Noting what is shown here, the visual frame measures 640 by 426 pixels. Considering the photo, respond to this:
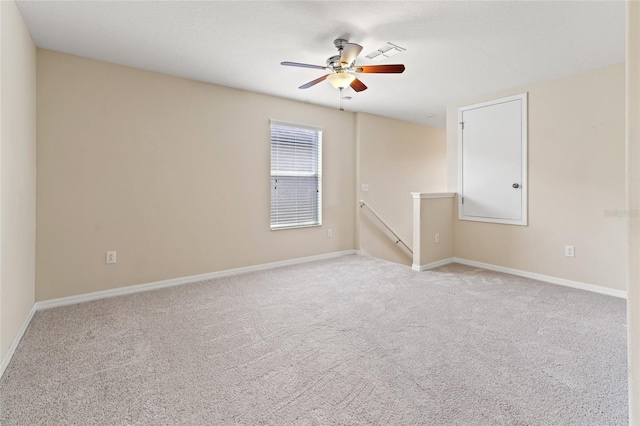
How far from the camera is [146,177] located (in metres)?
3.37

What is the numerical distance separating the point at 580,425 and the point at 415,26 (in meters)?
2.67

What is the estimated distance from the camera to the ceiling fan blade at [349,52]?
8.63 feet

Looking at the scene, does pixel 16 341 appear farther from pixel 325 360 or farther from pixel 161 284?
pixel 325 360

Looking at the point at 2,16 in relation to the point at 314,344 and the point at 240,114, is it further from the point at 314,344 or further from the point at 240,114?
the point at 314,344

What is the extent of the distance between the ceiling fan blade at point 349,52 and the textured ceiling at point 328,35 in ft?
0.24

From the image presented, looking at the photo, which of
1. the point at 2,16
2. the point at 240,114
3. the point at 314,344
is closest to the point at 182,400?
the point at 314,344

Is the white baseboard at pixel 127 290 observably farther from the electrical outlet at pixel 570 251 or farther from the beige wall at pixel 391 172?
the electrical outlet at pixel 570 251

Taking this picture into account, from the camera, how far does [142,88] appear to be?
10.9ft

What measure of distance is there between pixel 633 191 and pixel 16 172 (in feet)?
10.8

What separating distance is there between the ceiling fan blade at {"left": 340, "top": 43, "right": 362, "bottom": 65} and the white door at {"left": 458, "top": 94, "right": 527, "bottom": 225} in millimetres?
2471

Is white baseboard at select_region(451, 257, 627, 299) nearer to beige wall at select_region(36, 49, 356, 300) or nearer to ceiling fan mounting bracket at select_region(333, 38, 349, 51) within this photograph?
beige wall at select_region(36, 49, 356, 300)

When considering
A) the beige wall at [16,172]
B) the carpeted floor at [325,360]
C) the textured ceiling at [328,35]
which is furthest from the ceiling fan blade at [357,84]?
the beige wall at [16,172]

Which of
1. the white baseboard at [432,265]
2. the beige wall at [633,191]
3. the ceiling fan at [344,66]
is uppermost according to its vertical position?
the ceiling fan at [344,66]

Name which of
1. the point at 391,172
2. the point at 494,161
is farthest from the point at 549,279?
the point at 391,172
